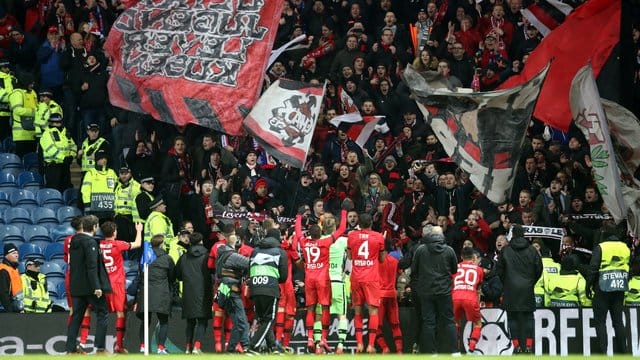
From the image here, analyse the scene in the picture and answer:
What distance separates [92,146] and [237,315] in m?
6.16

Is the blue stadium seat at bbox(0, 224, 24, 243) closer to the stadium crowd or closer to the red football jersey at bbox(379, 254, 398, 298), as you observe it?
the stadium crowd

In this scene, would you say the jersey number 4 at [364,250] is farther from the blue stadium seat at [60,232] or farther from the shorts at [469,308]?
the blue stadium seat at [60,232]

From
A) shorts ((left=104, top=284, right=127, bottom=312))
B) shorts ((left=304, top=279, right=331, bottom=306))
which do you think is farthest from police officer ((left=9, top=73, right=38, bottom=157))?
shorts ((left=304, top=279, right=331, bottom=306))

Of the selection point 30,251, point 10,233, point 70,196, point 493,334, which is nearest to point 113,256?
point 30,251

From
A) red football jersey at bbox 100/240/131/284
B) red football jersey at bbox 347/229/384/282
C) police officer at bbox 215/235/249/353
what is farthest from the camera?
red football jersey at bbox 347/229/384/282

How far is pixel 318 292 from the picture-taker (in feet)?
78.0

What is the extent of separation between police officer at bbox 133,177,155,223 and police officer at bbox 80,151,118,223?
1.64ft

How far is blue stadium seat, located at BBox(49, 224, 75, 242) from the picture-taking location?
91.4 feet

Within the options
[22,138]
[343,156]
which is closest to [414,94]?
[343,156]

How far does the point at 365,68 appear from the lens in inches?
1135

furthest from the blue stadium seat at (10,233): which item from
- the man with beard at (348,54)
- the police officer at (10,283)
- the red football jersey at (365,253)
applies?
the red football jersey at (365,253)

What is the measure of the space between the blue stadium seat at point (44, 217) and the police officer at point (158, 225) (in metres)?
2.92

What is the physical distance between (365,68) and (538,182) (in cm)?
426

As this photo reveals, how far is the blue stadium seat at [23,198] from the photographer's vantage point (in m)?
28.6
